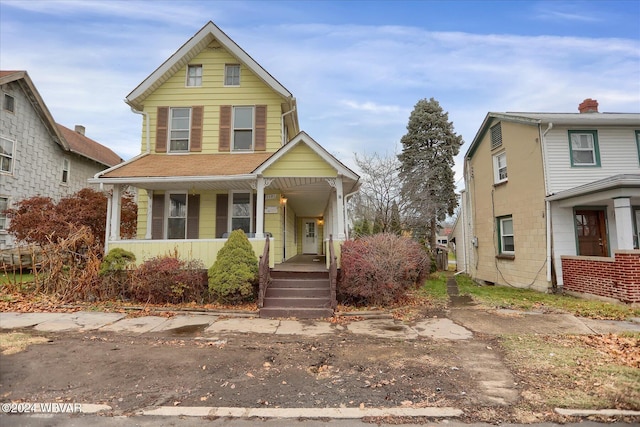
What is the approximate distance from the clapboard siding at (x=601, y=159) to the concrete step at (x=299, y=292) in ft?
28.2

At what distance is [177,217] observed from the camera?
11.8 meters

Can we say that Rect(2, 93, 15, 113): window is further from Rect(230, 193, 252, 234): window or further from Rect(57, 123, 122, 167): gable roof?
Rect(230, 193, 252, 234): window

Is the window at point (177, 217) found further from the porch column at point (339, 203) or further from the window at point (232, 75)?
the porch column at point (339, 203)

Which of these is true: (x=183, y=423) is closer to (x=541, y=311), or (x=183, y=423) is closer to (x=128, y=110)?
(x=541, y=311)

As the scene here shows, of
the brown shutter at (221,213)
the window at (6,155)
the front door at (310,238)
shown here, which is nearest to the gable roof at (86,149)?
the window at (6,155)

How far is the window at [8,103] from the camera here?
50.5 ft

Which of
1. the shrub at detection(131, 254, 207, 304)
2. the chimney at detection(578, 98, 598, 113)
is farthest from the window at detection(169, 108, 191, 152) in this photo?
the chimney at detection(578, 98, 598, 113)

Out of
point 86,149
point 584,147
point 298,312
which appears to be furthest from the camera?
point 86,149

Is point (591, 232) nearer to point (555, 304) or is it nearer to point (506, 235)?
point (506, 235)

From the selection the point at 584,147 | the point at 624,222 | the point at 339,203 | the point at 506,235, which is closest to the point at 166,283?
the point at 339,203

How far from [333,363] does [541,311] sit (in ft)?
20.3

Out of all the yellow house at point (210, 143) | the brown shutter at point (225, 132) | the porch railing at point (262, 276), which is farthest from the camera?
the brown shutter at point (225, 132)

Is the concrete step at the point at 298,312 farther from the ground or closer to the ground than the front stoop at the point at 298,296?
closer to the ground

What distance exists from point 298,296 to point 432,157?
71.2 feet
